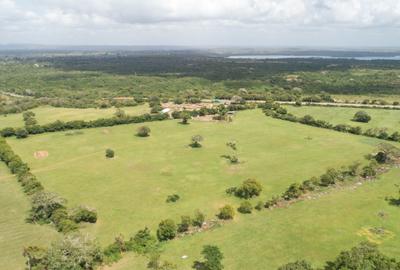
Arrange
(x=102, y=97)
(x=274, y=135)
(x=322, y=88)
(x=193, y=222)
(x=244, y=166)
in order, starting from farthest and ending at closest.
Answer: (x=322, y=88) < (x=102, y=97) < (x=274, y=135) < (x=244, y=166) < (x=193, y=222)

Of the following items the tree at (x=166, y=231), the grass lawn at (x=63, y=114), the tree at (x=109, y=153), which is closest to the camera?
the tree at (x=166, y=231)

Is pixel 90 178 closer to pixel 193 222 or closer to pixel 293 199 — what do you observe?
pixel 193 222

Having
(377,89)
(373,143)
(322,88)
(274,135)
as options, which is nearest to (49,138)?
(274,135)

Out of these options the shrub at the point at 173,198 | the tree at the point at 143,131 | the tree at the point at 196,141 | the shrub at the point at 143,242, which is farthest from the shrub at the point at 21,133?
the shrub at the point at 143,242

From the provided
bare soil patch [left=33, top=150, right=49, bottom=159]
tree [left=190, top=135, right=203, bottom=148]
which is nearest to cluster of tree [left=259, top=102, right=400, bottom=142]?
tree [left=190, top=135, right=203, bottom=148]

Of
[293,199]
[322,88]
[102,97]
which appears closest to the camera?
[293,199]

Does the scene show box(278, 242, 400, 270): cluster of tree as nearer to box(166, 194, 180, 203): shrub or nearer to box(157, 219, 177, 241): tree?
box(157, 219, 177, 241): tree

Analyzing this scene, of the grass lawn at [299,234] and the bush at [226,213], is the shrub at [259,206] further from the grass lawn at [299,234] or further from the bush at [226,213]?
the bush at [226,213]
